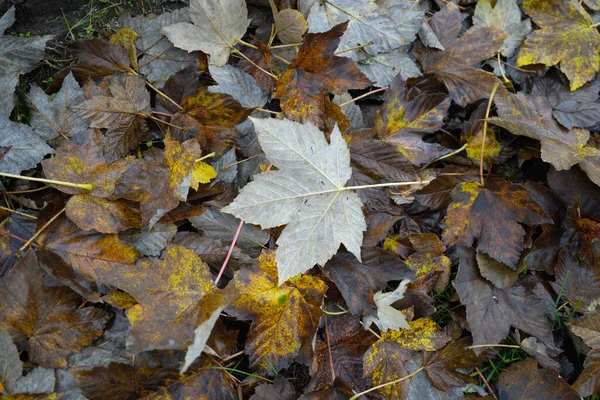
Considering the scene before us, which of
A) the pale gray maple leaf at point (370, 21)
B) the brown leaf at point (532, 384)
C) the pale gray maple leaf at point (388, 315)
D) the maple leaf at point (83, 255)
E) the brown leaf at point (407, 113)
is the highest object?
the pale gray maple leaf at point (370, 21)

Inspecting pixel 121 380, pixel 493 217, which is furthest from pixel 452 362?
pixel 121 380

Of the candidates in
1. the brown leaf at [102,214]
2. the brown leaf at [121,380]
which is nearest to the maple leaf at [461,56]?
the brown leaf at [102,214]

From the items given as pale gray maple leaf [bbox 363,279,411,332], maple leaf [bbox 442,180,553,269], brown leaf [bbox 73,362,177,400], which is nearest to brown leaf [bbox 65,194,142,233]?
brown leaf [bbox 73,362,177,400]

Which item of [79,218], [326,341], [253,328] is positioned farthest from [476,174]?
[79,218]

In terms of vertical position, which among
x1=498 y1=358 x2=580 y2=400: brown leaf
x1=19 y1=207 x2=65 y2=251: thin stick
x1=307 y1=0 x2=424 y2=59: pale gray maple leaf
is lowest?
x1=498 y1=358 x2=580 y2=400: brown leaf

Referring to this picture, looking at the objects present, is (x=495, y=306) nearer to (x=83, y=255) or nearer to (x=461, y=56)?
(x=461, y=56)

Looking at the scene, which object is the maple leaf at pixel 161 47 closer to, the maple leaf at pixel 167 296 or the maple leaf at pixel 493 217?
the maple leaf at pixel 167 296

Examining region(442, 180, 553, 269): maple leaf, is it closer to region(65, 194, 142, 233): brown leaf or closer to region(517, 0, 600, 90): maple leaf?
region(517, 0, 600, 90): maple leaf
